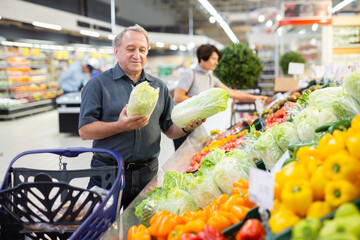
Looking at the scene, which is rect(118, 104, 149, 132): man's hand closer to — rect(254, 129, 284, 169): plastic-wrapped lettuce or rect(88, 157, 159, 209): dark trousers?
rect(88, 157, 159, 209): dark trousers

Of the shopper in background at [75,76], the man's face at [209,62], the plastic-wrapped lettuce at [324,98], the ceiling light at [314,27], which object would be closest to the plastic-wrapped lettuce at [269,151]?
the plastic-wrapped lettuce at [324,98]

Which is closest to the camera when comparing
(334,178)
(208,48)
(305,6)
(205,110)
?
(334,178)

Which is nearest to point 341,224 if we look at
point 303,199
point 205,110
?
point 303,199

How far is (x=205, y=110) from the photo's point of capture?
9.02 ft

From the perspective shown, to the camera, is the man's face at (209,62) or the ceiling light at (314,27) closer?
the man's face at (209,62)

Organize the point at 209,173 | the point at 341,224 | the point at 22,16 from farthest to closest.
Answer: the point at 22,16
the point at 209,173
the point at 341,224

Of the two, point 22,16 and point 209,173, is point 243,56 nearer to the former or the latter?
point 209,173

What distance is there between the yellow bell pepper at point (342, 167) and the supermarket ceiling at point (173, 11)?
6893 mm

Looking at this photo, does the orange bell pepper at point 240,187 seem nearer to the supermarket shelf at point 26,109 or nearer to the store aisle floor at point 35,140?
the store aisle floor at point 35,140

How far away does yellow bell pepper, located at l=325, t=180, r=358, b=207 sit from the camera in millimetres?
1125

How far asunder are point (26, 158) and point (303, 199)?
6655 millimetres

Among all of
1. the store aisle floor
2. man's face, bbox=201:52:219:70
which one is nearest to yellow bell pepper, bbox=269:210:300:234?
man's face, bbox=201:52:219:70

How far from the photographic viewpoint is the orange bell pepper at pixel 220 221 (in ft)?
4.80

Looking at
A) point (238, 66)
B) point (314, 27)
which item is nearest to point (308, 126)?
point (238, 66)
